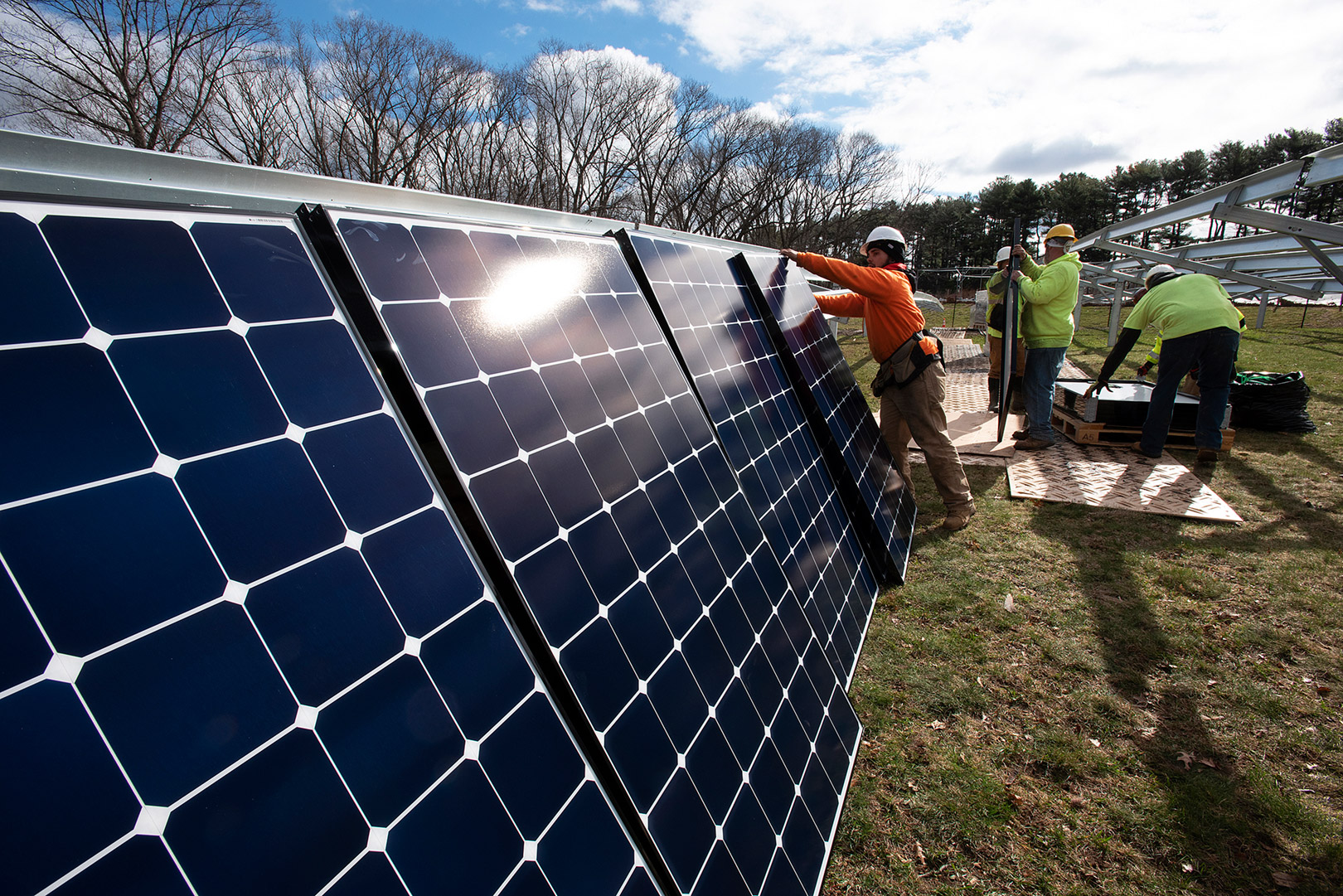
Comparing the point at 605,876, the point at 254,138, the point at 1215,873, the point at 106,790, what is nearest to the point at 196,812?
the point at 106,790

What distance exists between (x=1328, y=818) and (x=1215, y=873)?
811mm

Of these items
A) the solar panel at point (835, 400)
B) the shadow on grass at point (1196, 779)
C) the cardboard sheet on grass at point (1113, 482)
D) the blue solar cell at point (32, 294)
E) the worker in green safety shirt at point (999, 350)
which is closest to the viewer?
the blue solar cell at point (32, 294)

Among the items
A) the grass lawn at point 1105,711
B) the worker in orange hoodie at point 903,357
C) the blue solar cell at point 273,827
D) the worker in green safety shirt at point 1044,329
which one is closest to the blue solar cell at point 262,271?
the blue solar cell at point 273,827

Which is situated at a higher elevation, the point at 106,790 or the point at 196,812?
the point at 106,790

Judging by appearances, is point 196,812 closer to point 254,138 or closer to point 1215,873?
point 1215,873

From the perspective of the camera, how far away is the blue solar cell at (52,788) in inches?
35.1

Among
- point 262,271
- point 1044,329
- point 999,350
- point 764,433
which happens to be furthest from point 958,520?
point 999,350

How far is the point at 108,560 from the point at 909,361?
6.03 meters

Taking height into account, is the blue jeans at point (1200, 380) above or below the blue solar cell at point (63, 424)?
below

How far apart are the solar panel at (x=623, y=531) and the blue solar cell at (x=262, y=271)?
11cm

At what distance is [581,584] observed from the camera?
2.00 meters

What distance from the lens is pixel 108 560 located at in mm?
1101

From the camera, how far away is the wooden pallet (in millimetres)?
8303

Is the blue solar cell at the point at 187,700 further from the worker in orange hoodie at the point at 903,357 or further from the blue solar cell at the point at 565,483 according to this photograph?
the worker in orange hoodie at the point at 903,357
